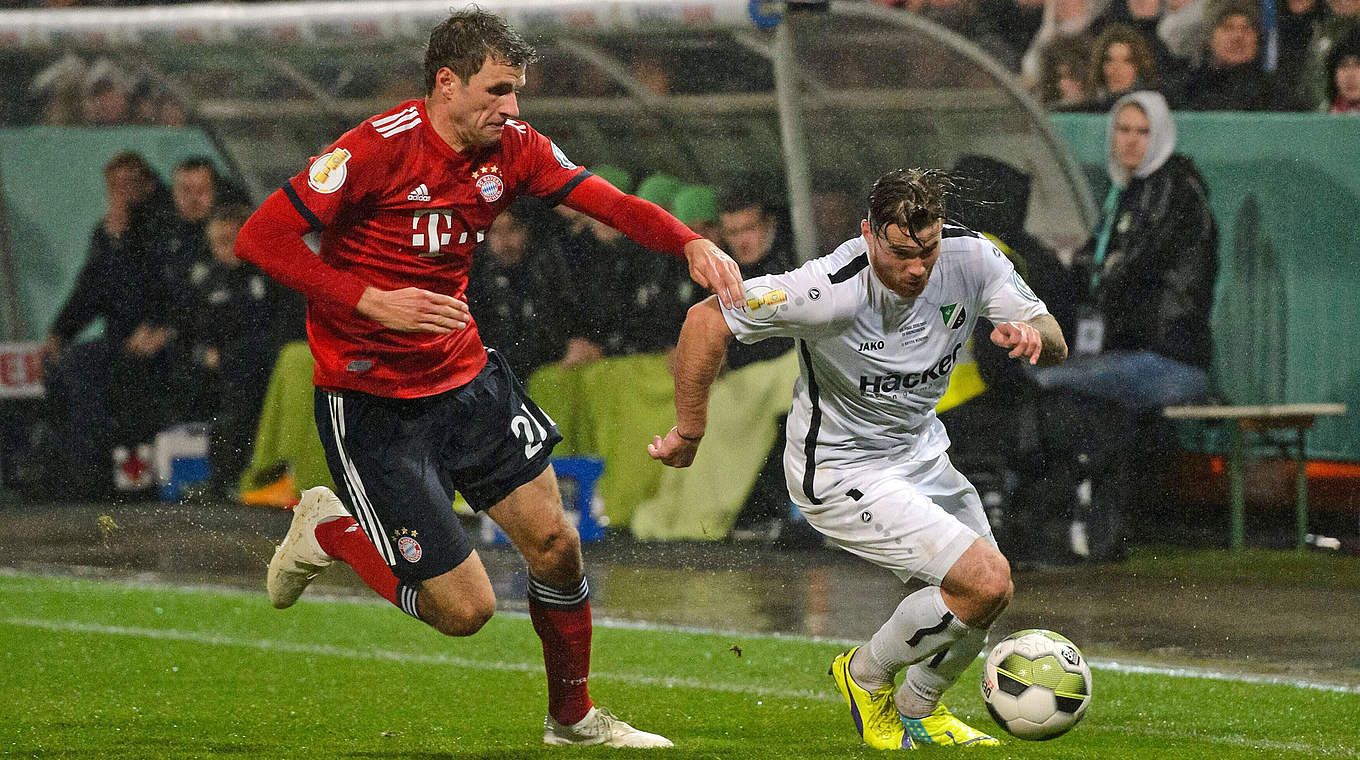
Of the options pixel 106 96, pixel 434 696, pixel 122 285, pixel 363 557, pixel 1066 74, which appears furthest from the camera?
pixel 106 96

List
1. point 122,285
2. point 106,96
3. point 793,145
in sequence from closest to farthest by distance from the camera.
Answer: point 793,145 < point 122,285 < point 106,96

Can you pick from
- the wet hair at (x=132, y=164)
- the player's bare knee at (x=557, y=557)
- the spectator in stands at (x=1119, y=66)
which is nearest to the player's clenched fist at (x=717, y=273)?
the player's bare knee at (x=557, y=557)

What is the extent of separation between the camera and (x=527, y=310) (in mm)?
9891

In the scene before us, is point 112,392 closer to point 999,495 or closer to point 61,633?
point 61,633

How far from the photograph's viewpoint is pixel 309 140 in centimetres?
1146

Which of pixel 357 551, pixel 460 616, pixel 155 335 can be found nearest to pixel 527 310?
pixel 155 335

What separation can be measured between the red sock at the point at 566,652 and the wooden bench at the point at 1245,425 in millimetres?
4747

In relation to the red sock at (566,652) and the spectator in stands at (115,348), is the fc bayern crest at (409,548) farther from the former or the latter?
the spectator in stands at (115,348)

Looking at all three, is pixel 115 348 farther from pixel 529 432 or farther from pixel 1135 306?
pixel 529 432

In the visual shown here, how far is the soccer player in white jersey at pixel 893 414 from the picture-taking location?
16.6 ft

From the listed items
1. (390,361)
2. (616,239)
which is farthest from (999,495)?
(390,361)

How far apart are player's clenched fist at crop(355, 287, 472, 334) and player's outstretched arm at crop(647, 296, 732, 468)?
71cm

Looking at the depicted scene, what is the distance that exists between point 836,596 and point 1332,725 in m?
3.11

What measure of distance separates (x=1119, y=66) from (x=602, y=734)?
5.36m
